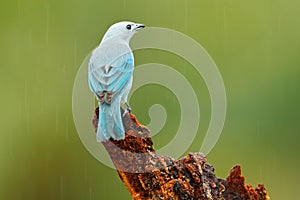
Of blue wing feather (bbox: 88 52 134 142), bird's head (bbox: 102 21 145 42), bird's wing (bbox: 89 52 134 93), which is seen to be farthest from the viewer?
bird's head (bbox: 102 21 145 42)

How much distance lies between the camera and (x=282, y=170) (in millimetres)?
8234

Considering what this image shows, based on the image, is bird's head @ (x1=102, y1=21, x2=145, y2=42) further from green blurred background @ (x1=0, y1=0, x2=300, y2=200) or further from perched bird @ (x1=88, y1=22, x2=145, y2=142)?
green blurred background @ (x1=0, y1=0, x2=300, y2=200)

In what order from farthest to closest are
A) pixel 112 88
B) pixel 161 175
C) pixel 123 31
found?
pixel 123 31 → pixel 112 88 → pixel 161 175

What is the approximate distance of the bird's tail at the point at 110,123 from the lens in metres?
3.74

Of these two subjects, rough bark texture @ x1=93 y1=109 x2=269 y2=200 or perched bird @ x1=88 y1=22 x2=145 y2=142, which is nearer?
rough bark texture @ x1=93 y1=109 x2=269 y2=200

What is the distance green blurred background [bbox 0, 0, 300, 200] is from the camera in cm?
804

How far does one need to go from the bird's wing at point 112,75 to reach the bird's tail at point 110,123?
10cm

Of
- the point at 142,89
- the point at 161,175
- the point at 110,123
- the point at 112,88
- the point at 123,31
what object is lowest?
the point at 161,175

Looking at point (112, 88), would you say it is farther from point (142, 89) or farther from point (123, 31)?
point (142, 89)

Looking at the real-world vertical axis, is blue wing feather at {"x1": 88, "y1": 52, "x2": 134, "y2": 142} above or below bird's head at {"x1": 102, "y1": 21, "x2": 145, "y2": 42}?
below

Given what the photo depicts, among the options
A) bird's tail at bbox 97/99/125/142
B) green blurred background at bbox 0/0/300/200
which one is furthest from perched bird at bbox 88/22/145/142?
green blurred background at bbox 0/0/300/200

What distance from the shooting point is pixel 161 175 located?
12.1 ft

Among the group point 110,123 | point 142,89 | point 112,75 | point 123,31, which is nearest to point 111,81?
point 112,75

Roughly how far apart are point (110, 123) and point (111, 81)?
360 millimetres
